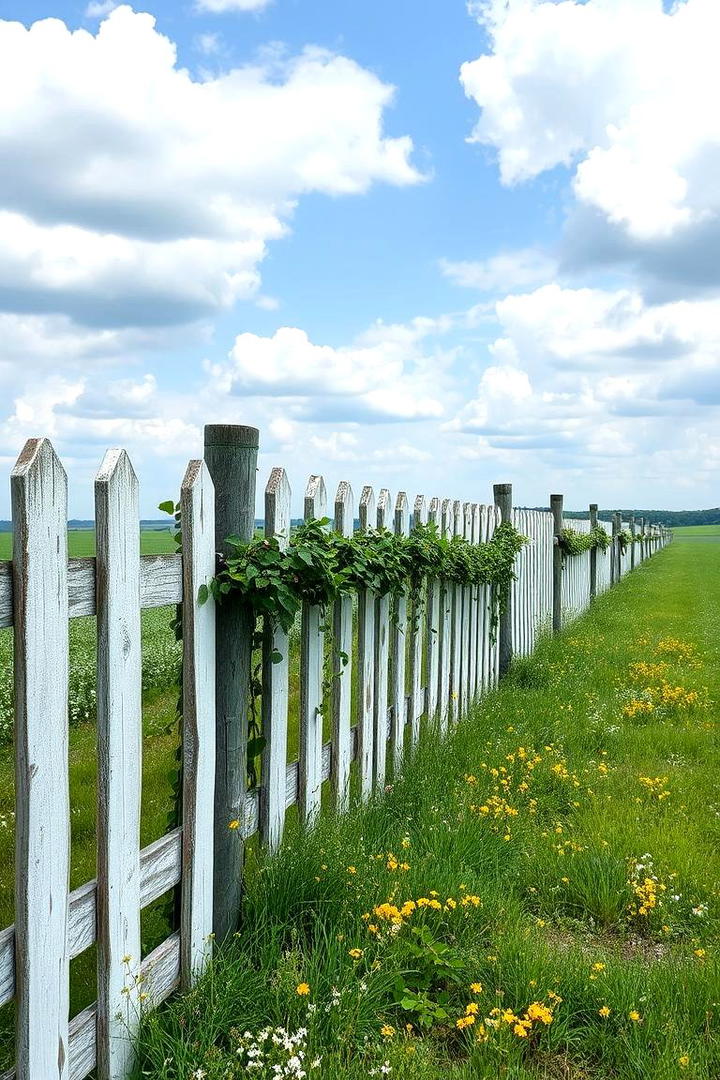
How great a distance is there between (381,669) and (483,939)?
6.48ft

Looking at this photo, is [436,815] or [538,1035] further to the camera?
[436,815]

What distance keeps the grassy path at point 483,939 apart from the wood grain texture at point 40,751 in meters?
0.50

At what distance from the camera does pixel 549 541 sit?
507 inches

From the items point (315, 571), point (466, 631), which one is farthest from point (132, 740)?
point (466, 631)

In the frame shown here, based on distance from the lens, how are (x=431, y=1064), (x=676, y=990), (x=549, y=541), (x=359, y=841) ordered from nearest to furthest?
(x=431, y=1064)
(x=676, y=990)
(x=359, y=841)
(x=549, y=541)

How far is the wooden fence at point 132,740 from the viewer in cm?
235

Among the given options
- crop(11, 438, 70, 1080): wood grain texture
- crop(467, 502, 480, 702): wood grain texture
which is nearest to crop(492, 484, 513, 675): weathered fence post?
crop(467, 502, 480, 702): wood grain texture

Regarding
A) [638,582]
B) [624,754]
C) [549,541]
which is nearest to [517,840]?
[624,754]

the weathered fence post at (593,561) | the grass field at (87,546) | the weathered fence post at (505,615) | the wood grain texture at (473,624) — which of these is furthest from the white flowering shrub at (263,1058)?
the weathered fence post at (593,561)

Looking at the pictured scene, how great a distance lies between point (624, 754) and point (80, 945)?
16.4ft

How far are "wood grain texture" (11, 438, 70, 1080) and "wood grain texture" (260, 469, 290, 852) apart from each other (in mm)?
1301

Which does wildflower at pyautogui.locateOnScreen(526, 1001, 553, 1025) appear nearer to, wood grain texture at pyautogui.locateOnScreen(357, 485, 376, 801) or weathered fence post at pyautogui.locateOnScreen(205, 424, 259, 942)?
weathered fence post at pyautogui.locateOnScreen(205, 424, 259, 942)

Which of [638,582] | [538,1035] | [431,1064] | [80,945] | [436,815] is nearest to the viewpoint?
[80,945]

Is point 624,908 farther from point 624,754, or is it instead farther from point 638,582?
point 638,582
